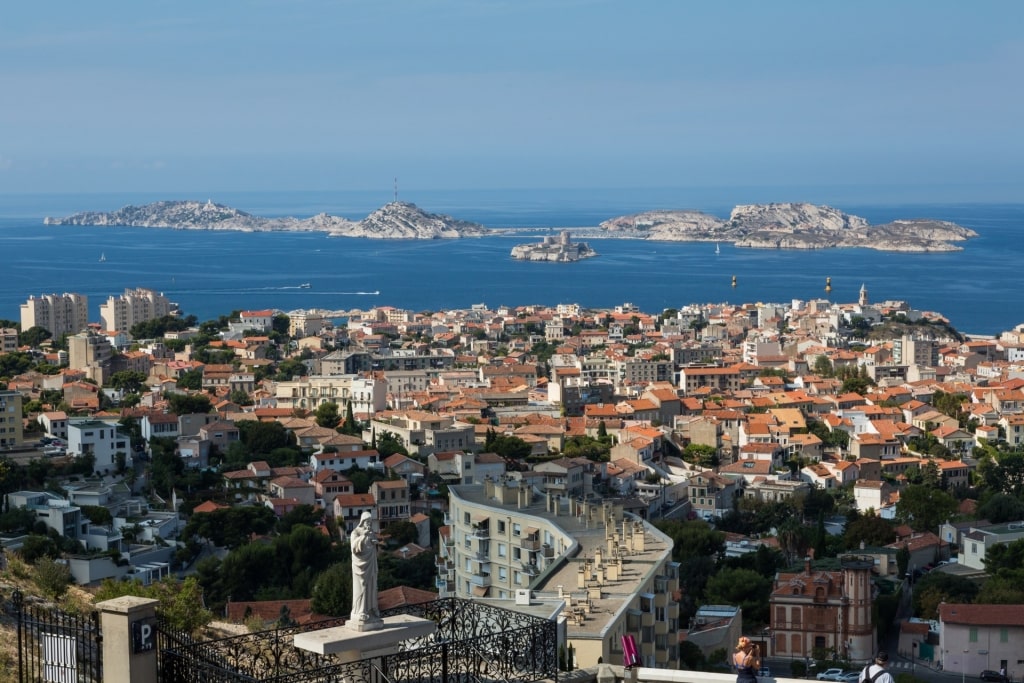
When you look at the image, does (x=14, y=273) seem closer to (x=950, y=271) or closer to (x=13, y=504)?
(x=950, y=271)

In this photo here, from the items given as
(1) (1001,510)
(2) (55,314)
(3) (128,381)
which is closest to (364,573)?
(1) (1001,510)

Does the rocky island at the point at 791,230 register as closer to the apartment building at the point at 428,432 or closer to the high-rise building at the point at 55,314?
the high-rise building at the point at 55,314

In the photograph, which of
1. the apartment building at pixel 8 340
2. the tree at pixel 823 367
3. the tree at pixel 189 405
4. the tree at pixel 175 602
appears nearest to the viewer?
the tree at pixel 175 602

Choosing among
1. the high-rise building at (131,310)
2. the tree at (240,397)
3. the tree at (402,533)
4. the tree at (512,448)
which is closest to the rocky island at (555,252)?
the high-rise building at (131,310)

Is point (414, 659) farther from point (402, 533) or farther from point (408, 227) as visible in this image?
point (408, 227)

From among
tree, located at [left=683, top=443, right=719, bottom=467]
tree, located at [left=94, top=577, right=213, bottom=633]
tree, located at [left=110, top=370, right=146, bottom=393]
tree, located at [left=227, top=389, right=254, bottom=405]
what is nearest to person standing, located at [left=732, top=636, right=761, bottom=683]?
tree, located at [left=94, top=577, right=213, bottom=633]

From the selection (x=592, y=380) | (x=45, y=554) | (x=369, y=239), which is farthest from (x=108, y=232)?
(x=45, y=554)
